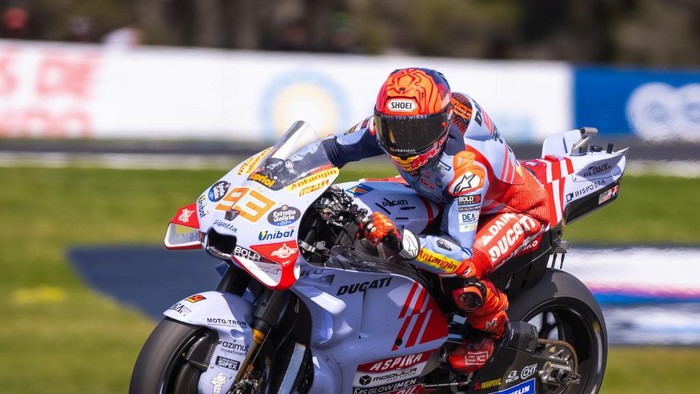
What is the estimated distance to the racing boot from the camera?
17.4ft

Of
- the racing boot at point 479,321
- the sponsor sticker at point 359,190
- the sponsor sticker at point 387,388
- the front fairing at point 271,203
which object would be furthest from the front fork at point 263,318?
the racing boot at point 479,321

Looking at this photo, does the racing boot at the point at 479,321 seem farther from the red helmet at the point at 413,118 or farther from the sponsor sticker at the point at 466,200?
the red helmet at the point at 413,118

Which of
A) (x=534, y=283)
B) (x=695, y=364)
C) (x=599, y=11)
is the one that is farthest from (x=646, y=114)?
(x=599, y=11)

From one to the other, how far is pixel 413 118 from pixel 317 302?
949 millimetres

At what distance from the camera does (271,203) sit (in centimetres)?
488

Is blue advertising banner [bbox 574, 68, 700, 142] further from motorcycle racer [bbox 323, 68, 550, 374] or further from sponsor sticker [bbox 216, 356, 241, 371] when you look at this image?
sponsor sticker [bbox 216, 356, 241, 371]

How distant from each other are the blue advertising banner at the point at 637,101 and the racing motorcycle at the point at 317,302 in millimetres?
11477

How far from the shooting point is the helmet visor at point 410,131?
509 centimetres

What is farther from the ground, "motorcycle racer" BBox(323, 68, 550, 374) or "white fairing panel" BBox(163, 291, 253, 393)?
"motorcycle racer" BBox(323, 68, 550, 374)

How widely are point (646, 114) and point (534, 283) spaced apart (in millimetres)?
11902

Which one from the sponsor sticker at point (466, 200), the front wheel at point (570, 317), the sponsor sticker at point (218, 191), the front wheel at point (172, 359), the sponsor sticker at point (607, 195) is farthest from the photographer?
the sponsor sticker at point (607, 195)

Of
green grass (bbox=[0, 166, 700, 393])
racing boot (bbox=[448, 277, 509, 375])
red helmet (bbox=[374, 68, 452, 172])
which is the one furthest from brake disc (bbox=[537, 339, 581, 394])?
red helmet (bbox=[374, 68, 452, 172])

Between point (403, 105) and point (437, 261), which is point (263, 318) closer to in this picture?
point (437, 261)

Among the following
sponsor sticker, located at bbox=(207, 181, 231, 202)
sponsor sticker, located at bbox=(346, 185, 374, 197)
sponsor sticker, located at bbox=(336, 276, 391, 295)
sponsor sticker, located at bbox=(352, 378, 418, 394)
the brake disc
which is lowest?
the brake disc
